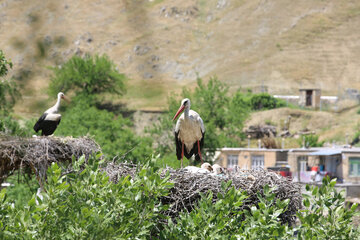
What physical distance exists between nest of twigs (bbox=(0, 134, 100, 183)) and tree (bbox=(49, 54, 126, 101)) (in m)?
53.6

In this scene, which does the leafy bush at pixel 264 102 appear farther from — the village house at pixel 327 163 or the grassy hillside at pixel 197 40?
the village house at pixel 327 163

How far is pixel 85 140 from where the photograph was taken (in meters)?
11.5

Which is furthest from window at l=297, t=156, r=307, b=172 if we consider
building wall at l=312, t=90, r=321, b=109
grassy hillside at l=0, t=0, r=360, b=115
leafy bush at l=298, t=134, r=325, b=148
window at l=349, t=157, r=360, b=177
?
grassy hillside at l=0, t=0, r=360, b=115

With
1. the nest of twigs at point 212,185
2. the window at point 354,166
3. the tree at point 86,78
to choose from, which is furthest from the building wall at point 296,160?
the nest of twigs at point 212,185

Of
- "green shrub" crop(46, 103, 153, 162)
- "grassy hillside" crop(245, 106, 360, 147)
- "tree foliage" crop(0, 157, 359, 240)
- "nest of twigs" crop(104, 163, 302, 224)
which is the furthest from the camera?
"grassy hillside" crop(245, 106, 360, 147)

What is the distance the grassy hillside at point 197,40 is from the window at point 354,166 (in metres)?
34.3

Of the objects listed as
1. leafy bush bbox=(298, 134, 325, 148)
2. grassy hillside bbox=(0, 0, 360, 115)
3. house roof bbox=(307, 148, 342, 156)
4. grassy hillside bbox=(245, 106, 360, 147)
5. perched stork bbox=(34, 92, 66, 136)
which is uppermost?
grassy hillside bbox=(0, 0, 360, 115)

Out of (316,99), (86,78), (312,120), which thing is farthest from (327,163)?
(86,78)

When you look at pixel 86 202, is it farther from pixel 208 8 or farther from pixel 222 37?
pixel 208 8

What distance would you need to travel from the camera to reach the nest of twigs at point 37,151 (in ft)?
34.9

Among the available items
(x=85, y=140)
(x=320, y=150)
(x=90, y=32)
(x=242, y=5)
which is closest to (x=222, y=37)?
(x=242, y=5)

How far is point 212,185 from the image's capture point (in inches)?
296

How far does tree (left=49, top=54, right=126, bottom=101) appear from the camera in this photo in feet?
215

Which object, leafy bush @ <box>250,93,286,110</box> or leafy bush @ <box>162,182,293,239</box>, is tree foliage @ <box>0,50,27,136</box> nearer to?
leafy bush @ <box>162,182,293,239</box>
